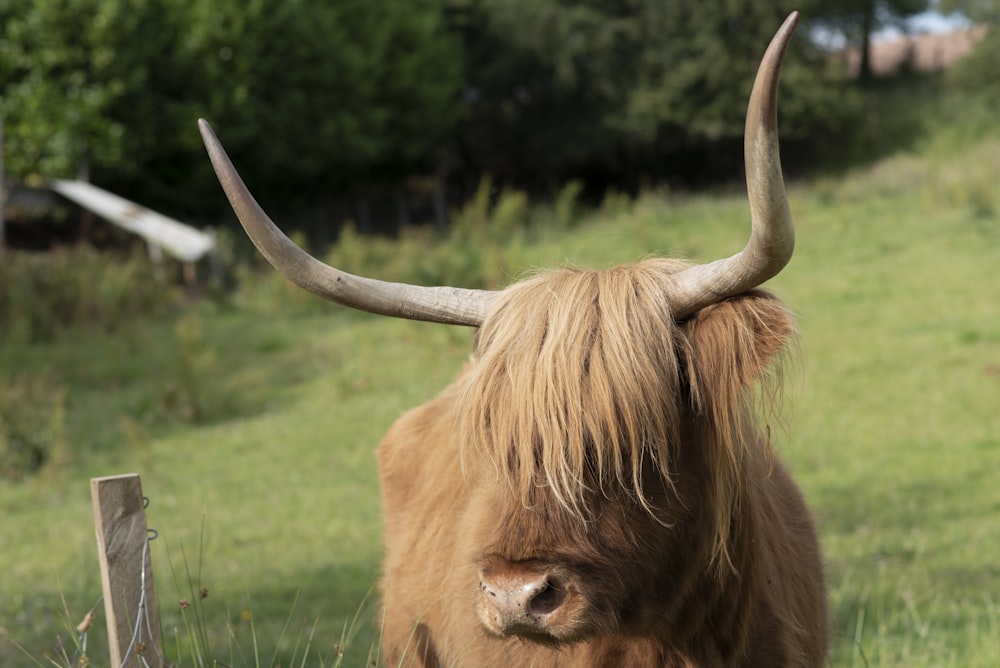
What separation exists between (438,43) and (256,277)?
1470 centimetres

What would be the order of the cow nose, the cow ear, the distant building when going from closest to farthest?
the cow nose
the cow ear
the distant building

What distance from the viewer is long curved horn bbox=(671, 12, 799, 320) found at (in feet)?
6.53

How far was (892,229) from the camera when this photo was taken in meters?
17.2

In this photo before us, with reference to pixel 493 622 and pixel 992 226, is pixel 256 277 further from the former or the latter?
pixel 493 622

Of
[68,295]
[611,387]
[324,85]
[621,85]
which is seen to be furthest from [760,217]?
[621,85]

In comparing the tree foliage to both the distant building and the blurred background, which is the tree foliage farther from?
the distant building

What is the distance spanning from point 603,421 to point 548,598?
454 millimetres

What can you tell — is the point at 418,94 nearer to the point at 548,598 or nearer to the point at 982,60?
the point at 982,60

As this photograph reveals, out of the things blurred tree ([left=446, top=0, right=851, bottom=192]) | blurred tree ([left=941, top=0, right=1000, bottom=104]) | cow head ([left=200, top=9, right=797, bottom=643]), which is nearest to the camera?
cow head ([left=200, top=9, right=797, bottom=643])

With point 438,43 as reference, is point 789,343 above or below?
below

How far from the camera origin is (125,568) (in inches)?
102

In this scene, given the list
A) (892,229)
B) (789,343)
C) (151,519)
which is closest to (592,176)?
(892,229)

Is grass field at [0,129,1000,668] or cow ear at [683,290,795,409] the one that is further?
grass field at [0,129,1000,668]

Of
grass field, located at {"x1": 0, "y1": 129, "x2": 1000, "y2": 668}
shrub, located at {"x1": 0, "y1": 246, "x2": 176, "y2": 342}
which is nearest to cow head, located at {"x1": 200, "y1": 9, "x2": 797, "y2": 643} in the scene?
grass field, located at {"x1": 0, "y1": 129, "x2": 1000, "y2": 668}
